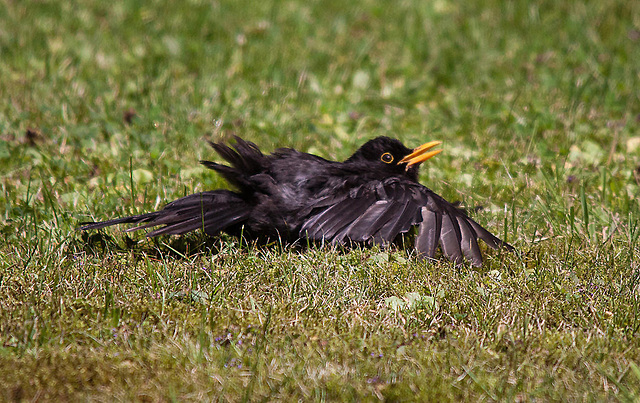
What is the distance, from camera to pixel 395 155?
187 inches

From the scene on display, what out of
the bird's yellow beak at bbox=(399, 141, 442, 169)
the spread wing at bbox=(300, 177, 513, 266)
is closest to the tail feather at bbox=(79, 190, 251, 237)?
the spread wing at bbox=(300, 177, 513, 266)

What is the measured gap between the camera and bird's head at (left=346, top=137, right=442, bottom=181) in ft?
15.5

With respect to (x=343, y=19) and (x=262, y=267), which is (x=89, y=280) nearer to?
(x=262, y=267)

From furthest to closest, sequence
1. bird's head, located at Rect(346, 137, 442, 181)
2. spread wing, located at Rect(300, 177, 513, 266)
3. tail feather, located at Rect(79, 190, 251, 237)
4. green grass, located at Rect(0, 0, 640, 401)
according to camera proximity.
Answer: bird's head, located at Rect(346, 137, 442, 181) < tail feather, located at Rect(79, 190, 251, 237) < spread wing, located at Rect(300, 177, 513, 266) < green grass, located at Rect(0, 0, 640, 401)

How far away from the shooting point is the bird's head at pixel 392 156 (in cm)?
472

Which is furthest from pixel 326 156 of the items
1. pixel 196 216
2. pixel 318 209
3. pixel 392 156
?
pixel 196 216

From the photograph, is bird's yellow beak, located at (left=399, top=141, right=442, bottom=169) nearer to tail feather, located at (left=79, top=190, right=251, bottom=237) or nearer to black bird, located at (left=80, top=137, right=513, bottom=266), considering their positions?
black bird, located at (left=80, top=137, right=513, bottom=266)

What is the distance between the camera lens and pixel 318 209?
4176 millimetres

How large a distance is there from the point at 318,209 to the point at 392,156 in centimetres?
83

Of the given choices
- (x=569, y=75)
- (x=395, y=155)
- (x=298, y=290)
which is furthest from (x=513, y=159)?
(x=298, y=290)

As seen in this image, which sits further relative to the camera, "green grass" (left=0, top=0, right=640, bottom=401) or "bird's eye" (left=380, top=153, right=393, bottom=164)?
"bird's eye" (left=380, top=153, right=393, bottom=164)

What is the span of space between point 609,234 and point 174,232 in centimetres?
256

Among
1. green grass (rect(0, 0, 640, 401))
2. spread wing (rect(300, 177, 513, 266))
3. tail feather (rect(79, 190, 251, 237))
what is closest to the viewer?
green grass (rect(0, 0, 640, 401))

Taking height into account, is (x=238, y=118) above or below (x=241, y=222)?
above
